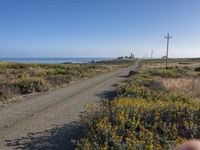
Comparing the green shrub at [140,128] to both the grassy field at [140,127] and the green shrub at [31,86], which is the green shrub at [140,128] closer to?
the grassy field at [140,127]

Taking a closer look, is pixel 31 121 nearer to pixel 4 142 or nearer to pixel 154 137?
pixel 4 142

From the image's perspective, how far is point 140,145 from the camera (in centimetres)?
609

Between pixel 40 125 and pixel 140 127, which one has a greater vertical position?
pixel 140 127

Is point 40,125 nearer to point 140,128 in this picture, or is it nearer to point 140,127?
point 140,128

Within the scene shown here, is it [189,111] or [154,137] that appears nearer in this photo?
[154,137]

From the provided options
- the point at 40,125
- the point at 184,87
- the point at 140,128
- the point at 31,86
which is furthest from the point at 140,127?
the point at 184,87

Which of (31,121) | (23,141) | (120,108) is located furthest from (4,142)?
(120,108)

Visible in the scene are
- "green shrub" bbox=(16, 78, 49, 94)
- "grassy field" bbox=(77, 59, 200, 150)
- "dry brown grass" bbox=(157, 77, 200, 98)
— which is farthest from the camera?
"green shrub" bbox=(16, 78, 49, 94)

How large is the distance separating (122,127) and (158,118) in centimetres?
139

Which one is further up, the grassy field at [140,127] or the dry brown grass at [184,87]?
the grassy field at [140,127]

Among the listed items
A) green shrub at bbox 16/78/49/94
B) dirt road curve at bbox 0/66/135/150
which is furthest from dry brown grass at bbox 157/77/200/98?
green shrub at bbox 16/78/49/94

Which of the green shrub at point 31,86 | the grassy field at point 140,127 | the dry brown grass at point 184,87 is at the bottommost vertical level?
the dry brown grass at point 184,87

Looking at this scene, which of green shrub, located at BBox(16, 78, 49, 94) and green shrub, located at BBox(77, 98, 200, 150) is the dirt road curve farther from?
green shrub, located at BBox(16, 78, 49, 94)

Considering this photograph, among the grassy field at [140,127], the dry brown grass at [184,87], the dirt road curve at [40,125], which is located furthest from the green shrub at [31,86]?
the grassy field at [140,127]
